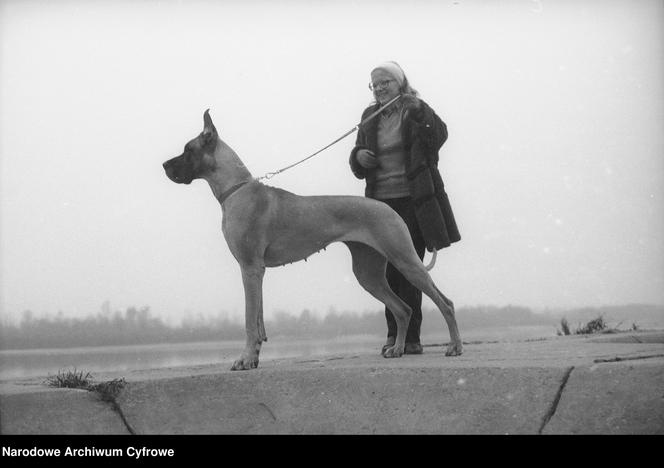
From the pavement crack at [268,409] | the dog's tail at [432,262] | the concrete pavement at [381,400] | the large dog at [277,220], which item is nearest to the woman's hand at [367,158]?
the large dog at [277,220]

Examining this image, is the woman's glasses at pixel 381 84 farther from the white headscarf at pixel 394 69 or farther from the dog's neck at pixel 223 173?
the dog's neck at pixel 223 173

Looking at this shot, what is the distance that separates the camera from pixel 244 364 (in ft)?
18.9

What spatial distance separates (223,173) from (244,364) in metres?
1.54

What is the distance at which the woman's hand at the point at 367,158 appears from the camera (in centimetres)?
688

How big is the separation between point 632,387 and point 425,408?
1.24 metres

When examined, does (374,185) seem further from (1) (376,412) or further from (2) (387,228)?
(1) (376,412)

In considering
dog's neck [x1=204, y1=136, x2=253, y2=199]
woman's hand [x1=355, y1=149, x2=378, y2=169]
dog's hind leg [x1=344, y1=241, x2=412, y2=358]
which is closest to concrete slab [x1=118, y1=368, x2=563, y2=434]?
dog's hind leg [x1=344, y1=241, x2=412, y2=358]

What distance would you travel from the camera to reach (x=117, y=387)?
210 inches

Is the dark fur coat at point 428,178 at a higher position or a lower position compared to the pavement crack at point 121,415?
higher

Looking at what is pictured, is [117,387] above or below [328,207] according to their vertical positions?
below

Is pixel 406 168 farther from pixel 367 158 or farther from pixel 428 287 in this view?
pixel 428 287

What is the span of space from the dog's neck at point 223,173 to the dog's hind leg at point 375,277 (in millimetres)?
1184
